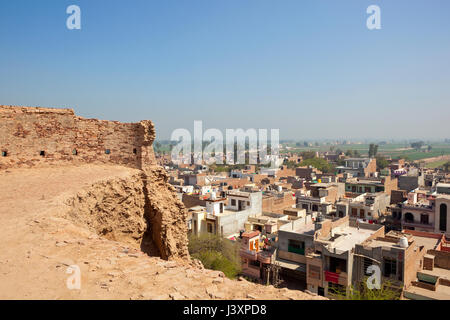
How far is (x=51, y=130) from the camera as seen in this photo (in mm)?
11109

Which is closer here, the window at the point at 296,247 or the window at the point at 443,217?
the window at the point at 296,247

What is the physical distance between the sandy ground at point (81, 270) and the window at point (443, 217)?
2836 centimetres

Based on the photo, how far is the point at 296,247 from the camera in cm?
2036

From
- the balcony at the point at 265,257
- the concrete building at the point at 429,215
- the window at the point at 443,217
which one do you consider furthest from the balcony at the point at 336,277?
the window at the point at 443,217

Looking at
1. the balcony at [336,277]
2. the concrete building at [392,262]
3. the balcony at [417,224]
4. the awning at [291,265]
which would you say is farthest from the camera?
the balcony at [417,224]

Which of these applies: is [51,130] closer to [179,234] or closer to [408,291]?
[179,234]

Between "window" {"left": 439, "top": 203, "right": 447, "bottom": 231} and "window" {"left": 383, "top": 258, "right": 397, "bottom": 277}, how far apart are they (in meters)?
14.2

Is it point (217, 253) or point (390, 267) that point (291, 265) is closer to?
point (217, 253)

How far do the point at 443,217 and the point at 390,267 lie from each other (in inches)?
564

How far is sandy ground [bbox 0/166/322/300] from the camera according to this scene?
3.93 meters

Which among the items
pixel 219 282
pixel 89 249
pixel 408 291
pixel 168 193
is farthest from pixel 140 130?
pixel 408 291

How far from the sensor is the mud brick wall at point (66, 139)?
10.5m

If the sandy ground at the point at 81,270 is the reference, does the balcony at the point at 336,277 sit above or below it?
below

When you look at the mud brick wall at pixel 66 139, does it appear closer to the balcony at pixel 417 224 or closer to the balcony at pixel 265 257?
the balcony at pixel 265 257
